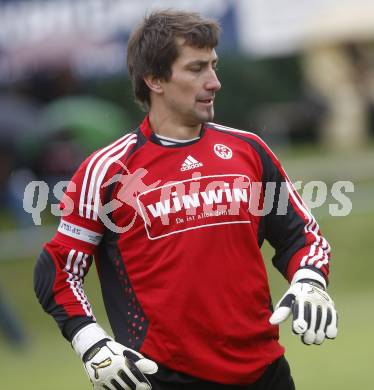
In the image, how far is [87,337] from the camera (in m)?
4.41

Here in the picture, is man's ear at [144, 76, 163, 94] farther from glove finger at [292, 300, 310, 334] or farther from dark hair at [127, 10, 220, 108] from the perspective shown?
glove finger at [292, 300, 310, 334]

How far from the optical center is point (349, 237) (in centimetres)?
1534

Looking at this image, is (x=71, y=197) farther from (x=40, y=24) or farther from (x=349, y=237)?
(x=40, y=24)

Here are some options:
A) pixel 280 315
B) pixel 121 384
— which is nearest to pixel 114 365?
pixel 121 384

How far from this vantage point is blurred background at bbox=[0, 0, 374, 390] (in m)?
11.6

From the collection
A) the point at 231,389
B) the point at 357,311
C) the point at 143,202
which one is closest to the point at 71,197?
the point at 143,202

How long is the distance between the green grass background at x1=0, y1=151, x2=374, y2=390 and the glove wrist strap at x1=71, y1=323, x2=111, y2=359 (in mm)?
4539

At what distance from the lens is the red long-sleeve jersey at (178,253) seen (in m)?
4.41

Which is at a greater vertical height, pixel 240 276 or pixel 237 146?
pixel 237 146

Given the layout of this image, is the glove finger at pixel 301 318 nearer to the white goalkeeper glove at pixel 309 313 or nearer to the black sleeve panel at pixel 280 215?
the white goalkeeper glove at pixel 309 313

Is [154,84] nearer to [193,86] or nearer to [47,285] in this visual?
[193,86]

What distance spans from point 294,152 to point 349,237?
363 inches

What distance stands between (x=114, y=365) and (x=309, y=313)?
29.3 inches

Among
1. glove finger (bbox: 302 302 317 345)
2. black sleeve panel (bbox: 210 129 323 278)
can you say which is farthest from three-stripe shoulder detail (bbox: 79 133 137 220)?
glove finger (bbox: 302 302 317 345)
